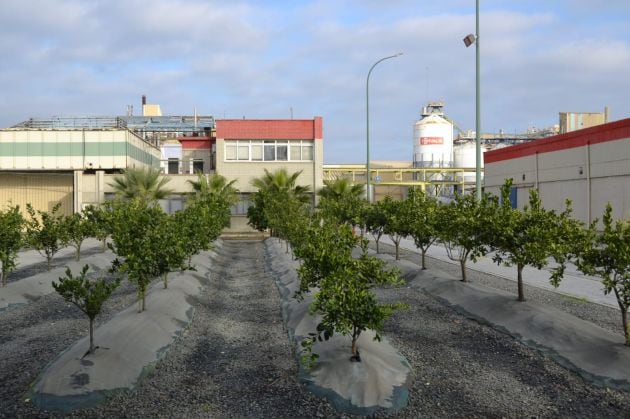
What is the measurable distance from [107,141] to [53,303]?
30662mm

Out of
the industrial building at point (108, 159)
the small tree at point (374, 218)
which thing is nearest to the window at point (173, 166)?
the industrial building at point (108, 159)

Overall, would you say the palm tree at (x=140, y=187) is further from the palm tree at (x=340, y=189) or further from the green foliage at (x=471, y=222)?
the green foliage at (x=471, y=222)

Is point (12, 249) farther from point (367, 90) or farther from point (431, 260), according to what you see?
point (367, 90)

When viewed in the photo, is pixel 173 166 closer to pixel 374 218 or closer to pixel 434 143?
pixel 434 143

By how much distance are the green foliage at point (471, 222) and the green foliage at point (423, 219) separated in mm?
1371

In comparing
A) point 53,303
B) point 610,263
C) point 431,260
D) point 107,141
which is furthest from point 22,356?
point 107,141

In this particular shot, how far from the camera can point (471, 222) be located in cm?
1290

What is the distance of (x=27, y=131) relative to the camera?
141 ft

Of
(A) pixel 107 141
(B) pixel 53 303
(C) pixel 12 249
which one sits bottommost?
(B) pixel 53 303

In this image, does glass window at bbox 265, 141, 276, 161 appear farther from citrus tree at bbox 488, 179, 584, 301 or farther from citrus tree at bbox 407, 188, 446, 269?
citrus tree at bbox 488, 179, 584, 301

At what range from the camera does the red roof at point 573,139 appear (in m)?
28.2

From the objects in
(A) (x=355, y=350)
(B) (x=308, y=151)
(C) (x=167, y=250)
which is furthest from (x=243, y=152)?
(A) (x=355, y=350)

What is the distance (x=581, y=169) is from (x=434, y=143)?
3098cm

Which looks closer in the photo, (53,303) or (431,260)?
(53,303)
